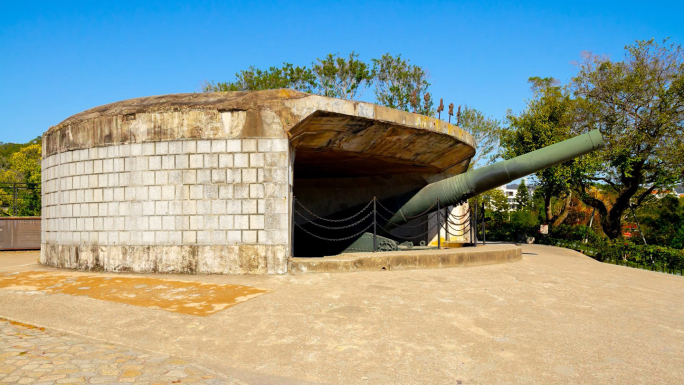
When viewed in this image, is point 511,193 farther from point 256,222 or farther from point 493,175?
point 256,222

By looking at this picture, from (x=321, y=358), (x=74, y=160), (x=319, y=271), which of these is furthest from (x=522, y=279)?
(x=74, y=160)

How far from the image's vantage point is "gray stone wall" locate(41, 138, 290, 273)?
25.1 feet

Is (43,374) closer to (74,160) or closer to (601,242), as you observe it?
(74,160)

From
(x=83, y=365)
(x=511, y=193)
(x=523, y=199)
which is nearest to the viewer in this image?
(x=83, y=365)

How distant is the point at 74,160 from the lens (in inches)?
344

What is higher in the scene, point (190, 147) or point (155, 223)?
point (190, 147)

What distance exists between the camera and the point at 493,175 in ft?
32.7

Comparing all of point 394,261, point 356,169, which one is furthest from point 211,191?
point 356,169

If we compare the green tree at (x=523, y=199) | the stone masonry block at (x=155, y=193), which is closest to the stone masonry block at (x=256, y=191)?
the stone masonry block at (x=155, y=193)

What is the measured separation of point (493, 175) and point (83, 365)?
845 centimetres

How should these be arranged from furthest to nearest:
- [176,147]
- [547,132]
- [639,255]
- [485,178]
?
[547,132]
[639,255]
[485,178]
[176,147]

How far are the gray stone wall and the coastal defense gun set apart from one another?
292cm

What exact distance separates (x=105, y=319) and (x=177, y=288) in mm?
1472

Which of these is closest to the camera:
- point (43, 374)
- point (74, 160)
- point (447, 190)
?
point (43, 374)
